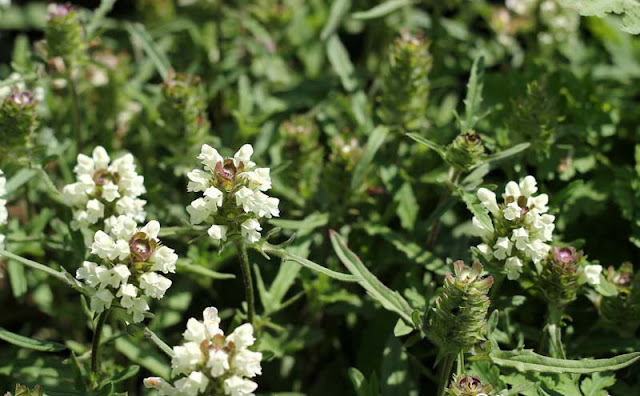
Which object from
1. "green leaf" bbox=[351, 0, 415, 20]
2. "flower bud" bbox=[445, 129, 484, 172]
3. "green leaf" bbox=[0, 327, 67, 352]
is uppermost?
"green leaf" bbox=[351, 0, 415, 20]

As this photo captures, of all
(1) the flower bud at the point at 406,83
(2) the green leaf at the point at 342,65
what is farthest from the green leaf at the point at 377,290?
(2) the green leaf at the point at 342,65

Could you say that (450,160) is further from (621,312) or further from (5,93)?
(5,93)

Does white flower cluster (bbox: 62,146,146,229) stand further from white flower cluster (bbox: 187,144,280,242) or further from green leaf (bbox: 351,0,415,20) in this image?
green leaf (bbox: 351,0,415,20)

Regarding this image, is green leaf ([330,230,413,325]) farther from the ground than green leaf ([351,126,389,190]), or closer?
closer

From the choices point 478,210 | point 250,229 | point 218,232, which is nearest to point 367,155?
point 478,210

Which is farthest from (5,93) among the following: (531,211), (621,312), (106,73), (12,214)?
(621,312)

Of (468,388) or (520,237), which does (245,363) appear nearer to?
(468,388)

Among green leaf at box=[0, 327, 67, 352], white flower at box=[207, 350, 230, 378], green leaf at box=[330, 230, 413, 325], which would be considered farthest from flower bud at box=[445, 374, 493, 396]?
green leaf at box=[0, 327, 67, 352]
